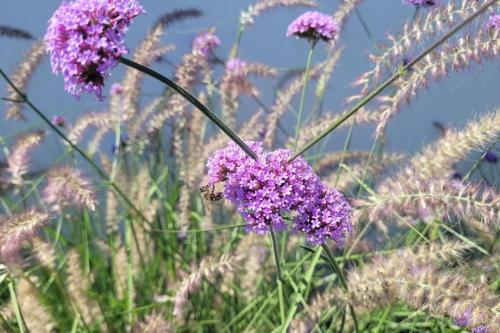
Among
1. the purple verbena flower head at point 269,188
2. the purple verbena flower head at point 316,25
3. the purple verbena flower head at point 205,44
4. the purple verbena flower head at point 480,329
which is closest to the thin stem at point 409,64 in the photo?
the purple verbena flower head at point 269,188

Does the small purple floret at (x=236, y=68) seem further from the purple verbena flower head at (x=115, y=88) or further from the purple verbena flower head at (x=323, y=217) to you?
the purple verbena flower head at (x=323, y=217)

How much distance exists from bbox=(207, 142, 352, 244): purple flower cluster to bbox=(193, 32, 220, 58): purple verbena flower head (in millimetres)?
1024

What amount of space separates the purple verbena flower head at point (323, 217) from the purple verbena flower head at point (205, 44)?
105cm

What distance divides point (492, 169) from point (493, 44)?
1.49m

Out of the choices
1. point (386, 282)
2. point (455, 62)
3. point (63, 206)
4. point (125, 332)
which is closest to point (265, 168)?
point (386, 282)

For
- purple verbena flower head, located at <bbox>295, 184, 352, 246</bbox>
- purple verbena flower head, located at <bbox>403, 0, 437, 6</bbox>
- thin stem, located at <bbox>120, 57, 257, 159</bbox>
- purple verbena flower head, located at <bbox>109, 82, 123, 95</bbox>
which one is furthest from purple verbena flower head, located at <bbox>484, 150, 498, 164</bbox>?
thin stem, located at <bbox>120, 57, 257, 159</bbox>

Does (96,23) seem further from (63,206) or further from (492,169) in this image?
(492,169)

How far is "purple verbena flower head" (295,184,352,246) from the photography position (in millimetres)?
1074

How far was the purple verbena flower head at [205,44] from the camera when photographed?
2.13m

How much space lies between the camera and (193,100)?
941 millimetres

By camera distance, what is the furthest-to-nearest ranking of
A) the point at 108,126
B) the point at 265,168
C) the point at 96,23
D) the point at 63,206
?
1. the point at 108,126
2. the point at 63,206
3. the point at 265,168
4. the point at 96,23

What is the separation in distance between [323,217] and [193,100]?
11.6 inches

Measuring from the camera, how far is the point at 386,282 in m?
1.17

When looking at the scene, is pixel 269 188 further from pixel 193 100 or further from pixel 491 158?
pixel 491 158
